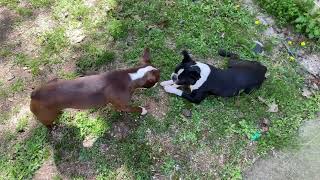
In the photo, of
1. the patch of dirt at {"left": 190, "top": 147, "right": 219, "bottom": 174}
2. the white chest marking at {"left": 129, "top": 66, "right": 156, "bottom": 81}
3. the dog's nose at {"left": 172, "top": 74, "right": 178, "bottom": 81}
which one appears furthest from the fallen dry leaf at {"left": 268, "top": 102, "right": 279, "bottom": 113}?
the white chest marking at {"left": 129, "top": 66, "right": 156, "bottom": 81}

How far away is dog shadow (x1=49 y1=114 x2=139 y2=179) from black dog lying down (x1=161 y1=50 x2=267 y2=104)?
2.46 feet

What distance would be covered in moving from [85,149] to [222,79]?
188 cm

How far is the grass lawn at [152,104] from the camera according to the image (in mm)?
4770

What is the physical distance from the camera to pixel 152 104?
5148 millimetres

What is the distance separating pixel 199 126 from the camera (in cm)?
504

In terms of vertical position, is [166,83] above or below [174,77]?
below

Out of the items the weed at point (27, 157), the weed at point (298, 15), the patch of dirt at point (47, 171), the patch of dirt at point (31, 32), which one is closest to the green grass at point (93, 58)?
the patch of dirt at point (31, 32)

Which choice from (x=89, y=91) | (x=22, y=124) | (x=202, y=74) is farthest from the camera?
(x=22, y=124)

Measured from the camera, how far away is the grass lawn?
4.77 meters

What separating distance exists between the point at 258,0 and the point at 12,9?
3.66 meters

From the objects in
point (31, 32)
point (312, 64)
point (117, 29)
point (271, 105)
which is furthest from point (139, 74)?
point (312, 64)

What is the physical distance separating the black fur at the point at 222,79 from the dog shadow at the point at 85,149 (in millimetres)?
825

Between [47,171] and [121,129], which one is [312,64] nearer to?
[121,129]

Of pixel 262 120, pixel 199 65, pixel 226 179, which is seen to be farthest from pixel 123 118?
pixel 262 120
